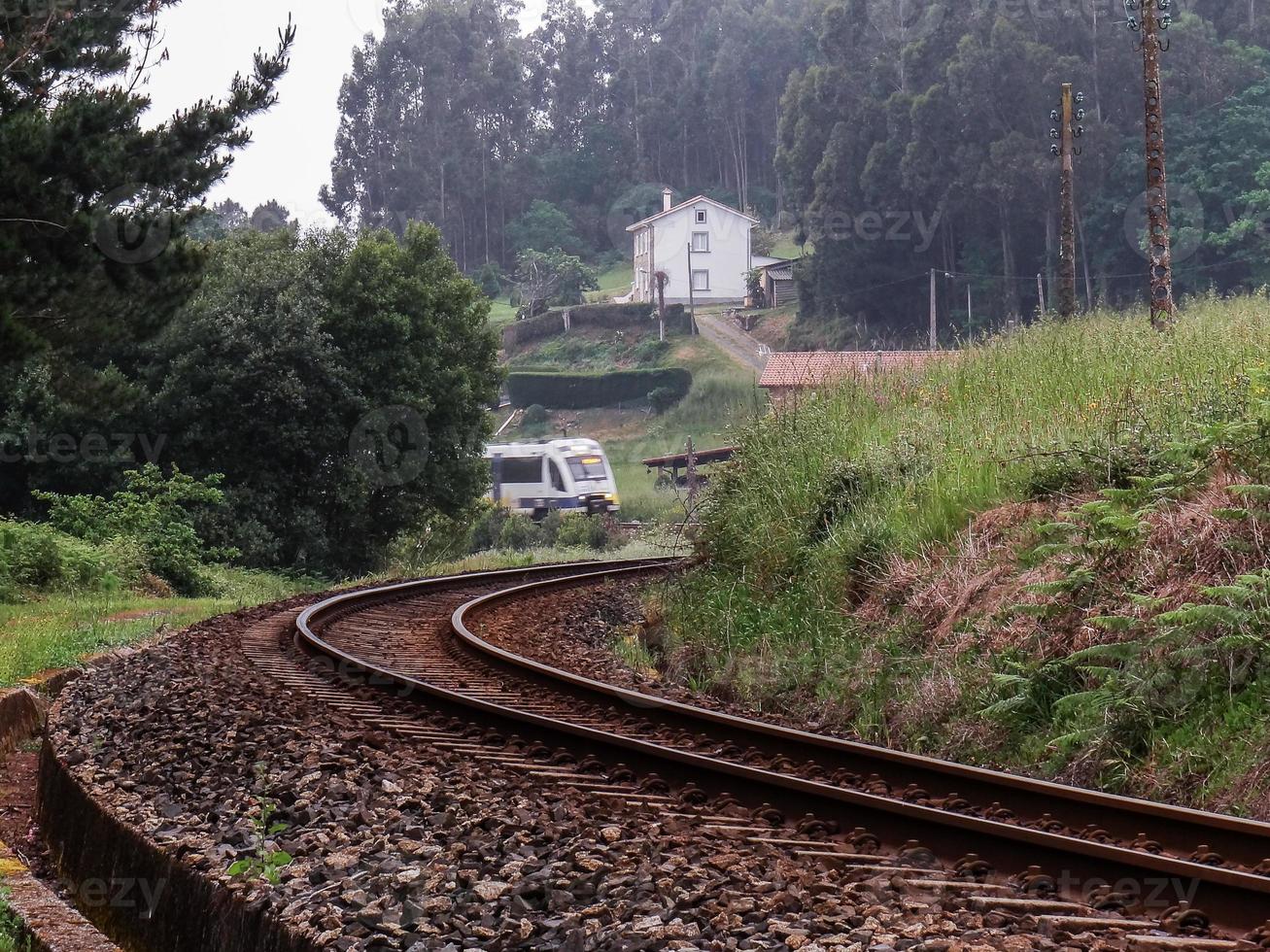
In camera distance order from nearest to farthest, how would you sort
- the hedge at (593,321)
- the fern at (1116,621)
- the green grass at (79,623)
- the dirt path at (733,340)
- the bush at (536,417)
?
the fern at (1116,621)
the green grass at (79,623)
the bush at (536,417)
the dirt path at (733,340)
the hedge at (593,321)

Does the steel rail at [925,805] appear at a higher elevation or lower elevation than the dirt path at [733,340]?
lower

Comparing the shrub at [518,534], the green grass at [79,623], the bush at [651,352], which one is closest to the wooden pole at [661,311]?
the bush at [651,352]

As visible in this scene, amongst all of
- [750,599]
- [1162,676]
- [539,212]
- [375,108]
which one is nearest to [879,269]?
[539,212]

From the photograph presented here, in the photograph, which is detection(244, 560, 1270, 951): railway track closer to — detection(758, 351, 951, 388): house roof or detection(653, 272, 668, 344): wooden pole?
detection(758, 351, 951, 388): house roof

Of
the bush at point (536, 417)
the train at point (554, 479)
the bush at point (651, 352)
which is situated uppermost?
the bush at point (651, 352)

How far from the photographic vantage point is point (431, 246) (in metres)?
34.6

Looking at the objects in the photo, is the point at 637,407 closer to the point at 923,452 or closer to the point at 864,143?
the point at 864,143

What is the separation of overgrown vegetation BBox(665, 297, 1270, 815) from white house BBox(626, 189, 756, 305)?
7622cm

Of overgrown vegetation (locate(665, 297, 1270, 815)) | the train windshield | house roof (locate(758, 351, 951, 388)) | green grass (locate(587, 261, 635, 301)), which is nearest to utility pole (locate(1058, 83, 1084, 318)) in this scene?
house roof (locate(758, 351, 951, 388))

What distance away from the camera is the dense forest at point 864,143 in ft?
196

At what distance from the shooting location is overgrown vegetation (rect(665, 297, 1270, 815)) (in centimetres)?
714

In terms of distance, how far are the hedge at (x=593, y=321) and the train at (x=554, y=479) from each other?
34329mm

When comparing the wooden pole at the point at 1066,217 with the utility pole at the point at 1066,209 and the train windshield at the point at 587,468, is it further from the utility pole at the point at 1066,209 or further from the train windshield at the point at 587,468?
the train windshield at the point at 587,468

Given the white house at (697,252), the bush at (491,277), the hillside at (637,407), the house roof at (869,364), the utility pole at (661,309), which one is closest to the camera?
the house roof at (869,364)
